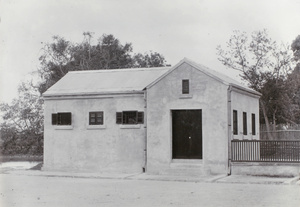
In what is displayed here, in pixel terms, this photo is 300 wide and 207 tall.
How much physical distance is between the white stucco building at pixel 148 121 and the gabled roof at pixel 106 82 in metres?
0.05

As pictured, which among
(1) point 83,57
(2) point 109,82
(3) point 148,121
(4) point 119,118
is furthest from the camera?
(1) point 83,57

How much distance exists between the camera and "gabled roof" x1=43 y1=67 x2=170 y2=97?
22.1m

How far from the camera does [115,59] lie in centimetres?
4481

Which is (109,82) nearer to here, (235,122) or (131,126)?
(131,126)

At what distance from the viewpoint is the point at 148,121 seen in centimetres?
2092

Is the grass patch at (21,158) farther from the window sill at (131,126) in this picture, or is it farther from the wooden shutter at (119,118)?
the window sill at (131,126)

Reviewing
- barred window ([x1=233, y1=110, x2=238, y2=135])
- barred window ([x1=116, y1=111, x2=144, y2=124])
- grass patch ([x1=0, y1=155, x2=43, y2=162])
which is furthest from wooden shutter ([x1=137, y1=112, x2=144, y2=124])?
grass patch ([x1=0, y1=155, x2=43, y2=162])

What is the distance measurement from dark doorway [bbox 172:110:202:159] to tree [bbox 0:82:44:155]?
1673cm

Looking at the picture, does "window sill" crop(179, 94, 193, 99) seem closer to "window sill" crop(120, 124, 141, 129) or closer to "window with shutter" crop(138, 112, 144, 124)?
"window with shutter" crop(138, 112, 144, 124)

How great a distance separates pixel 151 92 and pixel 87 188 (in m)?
6.64

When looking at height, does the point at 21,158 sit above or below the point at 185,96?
below

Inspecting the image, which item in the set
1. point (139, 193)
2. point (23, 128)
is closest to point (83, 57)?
point (23, 128)

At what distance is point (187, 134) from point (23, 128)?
18036 mm

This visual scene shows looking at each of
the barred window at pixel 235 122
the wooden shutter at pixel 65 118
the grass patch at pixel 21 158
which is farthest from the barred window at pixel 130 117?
the grass patch at pixel 21 158
